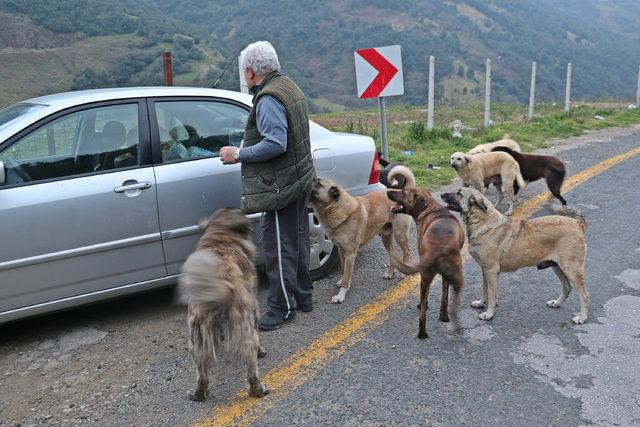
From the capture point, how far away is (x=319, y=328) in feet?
14.2

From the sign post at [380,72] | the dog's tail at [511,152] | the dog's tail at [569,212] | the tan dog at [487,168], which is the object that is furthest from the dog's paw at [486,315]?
the dog's tail at [511,152]

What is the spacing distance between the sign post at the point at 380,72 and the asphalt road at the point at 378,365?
11.7 feet

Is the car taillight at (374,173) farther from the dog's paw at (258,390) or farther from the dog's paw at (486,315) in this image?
the dog's paw at (258,390)

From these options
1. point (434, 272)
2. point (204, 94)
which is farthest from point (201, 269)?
point (204, 94)

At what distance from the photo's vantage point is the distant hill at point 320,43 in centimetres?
2986

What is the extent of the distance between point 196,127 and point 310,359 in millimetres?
2016

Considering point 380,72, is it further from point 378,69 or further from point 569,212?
point 569,212

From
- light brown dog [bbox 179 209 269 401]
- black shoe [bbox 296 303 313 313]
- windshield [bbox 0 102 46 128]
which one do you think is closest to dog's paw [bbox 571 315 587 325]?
black shoe [bbox 296 303 313 313]

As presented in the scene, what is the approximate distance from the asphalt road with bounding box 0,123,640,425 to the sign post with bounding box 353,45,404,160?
3.57m

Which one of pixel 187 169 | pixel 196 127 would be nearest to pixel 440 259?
pixel 187 169

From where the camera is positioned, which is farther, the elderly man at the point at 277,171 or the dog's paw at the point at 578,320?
the dog's paw at the point at 578,320

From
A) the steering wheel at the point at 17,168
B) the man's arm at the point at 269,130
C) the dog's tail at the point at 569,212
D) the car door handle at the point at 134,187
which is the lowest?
the dog's tail at the point at 569,212

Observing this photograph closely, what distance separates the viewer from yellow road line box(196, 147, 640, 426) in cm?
328

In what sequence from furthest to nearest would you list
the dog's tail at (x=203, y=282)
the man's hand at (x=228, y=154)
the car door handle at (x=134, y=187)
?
1. the car door handle at (x=134, y=187)
2. the man's hand at (x=228, y=154)
3. the dog's tail at (x=203, y=282)
